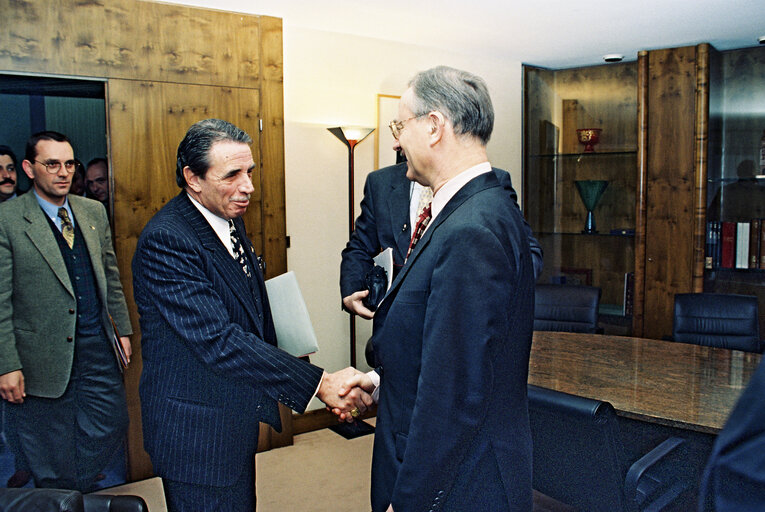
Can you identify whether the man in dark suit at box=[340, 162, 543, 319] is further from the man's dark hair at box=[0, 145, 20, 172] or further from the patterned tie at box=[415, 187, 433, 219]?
the man's dark hair at box=[0, 145, 20, 172]

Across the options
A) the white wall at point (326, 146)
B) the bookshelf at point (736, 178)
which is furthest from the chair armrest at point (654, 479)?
the bookshelf at point (736, 178)

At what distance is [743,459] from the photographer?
0.75 meters

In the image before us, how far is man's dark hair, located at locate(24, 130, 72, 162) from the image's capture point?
3.10 meters

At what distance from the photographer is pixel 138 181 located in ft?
11.4

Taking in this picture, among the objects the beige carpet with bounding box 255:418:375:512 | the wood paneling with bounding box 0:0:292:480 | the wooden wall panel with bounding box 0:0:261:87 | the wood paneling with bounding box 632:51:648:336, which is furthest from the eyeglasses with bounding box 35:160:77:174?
the wood paneling with bounding box 632:51:648:336

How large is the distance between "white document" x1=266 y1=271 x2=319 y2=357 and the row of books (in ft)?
12.6

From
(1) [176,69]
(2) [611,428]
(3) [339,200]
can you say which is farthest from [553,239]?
(2) [611,428]

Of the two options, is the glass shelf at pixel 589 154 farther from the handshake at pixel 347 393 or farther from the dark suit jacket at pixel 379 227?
the handshake at pixel 347 393

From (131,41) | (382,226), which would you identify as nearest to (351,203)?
(382,226)

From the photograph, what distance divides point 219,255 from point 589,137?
13.5ft

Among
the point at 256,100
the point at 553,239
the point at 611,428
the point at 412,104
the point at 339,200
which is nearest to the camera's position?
the point at 412,104

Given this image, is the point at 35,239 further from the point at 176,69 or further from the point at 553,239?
the point at 553,239

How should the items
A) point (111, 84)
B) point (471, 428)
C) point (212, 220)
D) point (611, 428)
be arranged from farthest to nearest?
point (111, 84), point (212, 220), point (611, 428), point (471, 428)

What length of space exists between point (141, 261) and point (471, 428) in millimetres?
1133
